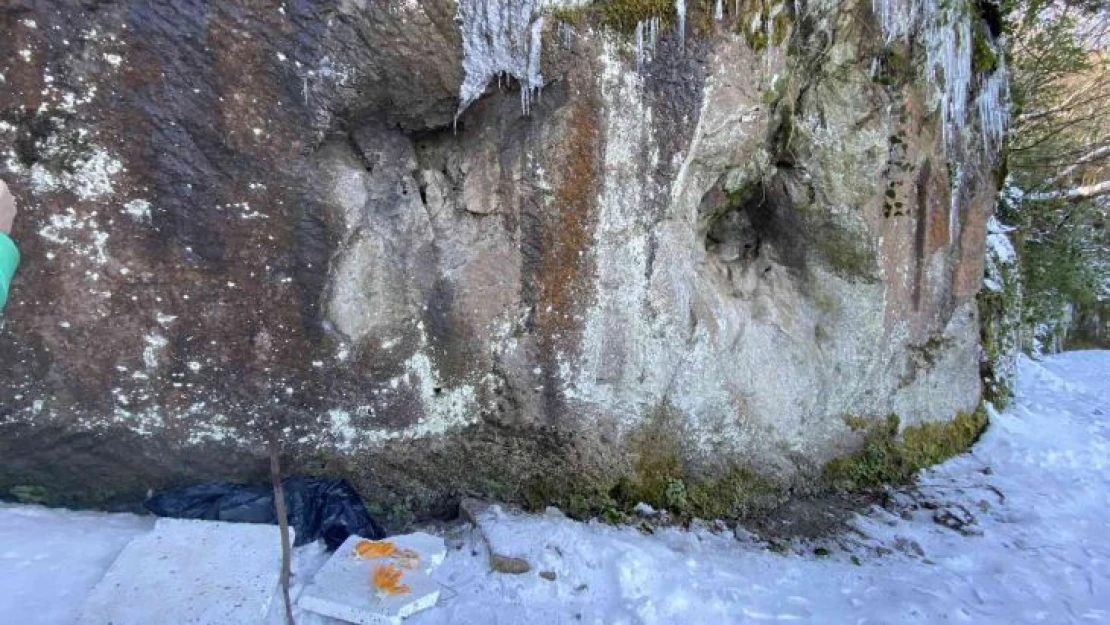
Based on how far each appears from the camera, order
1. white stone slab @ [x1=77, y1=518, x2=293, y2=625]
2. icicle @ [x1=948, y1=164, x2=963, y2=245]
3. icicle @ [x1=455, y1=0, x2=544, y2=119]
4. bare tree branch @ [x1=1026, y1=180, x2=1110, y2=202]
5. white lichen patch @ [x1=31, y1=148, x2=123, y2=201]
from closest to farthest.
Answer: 1. white stone slab @ [x1=77, y1=518, x2=293, y2=625]
2. white lichen patch @ [x1=31, y1=148, x2=123, y2=201]
3. icicle @ [x1=455, y1=0, x2=544, y2=119]
4. icicle @ [x1=948, y1=164, x2=963, y2=245]
5. bare tree branch @ [x1=1026, y1=180, x2=1110, y2=202]

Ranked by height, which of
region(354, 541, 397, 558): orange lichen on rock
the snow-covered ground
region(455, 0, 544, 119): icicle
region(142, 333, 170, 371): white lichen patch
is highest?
region(455, 0, 544, 119): icicle

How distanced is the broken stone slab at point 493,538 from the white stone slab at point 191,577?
822 mm

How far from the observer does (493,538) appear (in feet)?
9.78

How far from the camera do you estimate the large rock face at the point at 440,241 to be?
2713mm

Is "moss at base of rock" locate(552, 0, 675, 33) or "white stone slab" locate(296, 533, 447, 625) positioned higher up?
"moss at base of rock" locate(552, 0, 675, 33)

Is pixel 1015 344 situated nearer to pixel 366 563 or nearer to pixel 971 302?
pixel 971 302

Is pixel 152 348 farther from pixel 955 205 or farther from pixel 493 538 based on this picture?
pixel 955 205

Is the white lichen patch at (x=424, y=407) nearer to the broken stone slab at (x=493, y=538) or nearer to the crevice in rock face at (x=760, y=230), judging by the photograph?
the broken stone slab at (x=493, y=538)

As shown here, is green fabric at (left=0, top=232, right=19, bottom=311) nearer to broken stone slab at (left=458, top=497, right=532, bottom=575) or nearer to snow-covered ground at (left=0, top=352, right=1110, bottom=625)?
snow-covered ground at (left=0, top=352, right=1110, bottom=625)

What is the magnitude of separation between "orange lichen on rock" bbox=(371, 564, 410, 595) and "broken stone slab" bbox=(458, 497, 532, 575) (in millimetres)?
422

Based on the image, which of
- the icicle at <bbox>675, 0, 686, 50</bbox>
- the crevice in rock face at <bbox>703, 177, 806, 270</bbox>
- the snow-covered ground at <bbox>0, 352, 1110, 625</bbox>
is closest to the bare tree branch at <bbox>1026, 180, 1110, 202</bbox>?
the snow-covered ground at <bbox>0, 352, 1110, 625</bbox>

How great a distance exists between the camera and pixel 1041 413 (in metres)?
5.64

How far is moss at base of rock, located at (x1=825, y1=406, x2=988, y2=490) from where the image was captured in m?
4.25

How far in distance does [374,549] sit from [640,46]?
2458 mm
